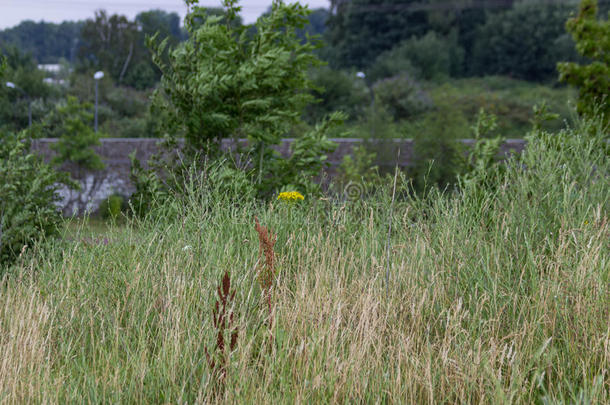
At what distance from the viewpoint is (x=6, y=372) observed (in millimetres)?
2391

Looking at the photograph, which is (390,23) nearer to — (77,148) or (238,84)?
(77,148)

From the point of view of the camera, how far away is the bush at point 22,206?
5326 mm

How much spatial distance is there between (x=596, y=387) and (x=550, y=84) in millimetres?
48022

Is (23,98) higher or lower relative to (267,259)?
lower

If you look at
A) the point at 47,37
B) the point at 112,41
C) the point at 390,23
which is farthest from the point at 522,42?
the point at 47,37

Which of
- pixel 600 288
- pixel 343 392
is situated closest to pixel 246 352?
pixel 343 392

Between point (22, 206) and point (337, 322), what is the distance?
13.9 ft

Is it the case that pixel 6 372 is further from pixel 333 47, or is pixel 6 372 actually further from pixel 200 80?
pixel 333 47

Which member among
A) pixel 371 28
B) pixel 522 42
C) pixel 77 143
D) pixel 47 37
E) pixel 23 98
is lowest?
pixel 77 143

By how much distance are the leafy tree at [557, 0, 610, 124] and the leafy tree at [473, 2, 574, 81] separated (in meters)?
40.0

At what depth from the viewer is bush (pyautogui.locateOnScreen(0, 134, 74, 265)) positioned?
5326 mm

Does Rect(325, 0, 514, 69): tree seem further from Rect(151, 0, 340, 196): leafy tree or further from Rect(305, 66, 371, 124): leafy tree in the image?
Rect(151, 0, 340, 196): leafy tree

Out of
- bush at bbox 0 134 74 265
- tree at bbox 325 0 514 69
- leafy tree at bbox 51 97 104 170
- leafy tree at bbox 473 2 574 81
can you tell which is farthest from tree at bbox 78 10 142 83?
bush at bbox 0 134 74 265

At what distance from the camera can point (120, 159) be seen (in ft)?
56.0
